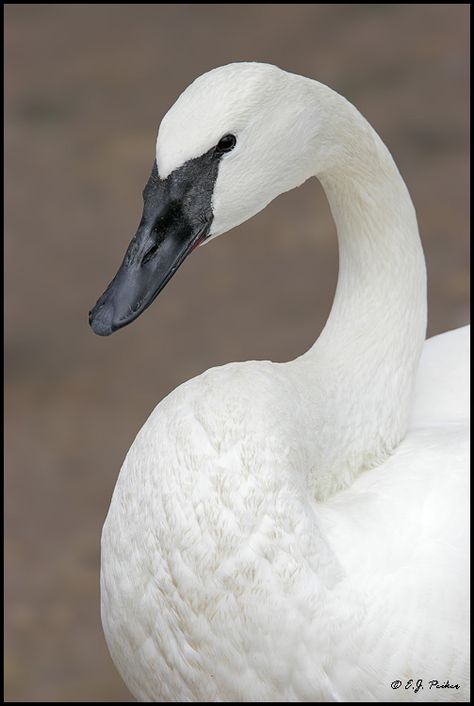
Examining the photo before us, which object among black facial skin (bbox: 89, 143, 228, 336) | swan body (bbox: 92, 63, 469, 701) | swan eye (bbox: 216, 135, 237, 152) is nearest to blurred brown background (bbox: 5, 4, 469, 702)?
swan body (bbox: 92, 63, 469, 701)

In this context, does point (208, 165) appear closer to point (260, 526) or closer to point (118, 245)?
point (260, 526)

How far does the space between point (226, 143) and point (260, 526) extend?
46 cm

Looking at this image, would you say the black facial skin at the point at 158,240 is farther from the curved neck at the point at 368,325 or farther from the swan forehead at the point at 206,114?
the curved neck at the point at 368,325

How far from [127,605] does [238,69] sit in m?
0.69

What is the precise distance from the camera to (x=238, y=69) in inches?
56.5

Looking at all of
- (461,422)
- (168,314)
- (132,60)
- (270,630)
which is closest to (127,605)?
(270,630)

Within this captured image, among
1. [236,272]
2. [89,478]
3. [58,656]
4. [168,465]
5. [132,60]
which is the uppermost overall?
[132,60]

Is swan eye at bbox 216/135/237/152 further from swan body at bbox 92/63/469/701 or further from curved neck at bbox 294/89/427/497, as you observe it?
curved neck at bbox 294/89/427/497

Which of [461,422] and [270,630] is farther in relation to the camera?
[461,422]

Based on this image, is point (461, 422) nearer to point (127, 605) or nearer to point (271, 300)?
point (127, 605)

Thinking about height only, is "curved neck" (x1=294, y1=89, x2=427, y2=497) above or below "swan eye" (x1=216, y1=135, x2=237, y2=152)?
below

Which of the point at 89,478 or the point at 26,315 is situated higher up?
the point at 26,315

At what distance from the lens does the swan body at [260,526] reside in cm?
→ 145

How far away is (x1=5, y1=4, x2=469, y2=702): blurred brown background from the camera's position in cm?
287
